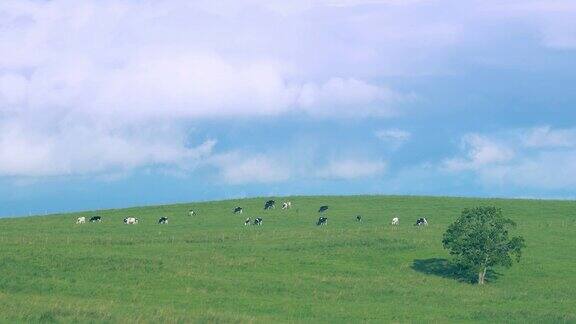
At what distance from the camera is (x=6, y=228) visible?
8981cm

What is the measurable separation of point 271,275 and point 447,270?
1357cm

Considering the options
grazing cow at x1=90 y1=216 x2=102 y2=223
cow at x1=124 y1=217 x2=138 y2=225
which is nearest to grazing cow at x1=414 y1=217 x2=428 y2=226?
cow at x1=124 y1=217 x2=138 y2=225

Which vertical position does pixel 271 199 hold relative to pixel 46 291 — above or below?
above

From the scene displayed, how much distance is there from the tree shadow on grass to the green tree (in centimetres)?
61

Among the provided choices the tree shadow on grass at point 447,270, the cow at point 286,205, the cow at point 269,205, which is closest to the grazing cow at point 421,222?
the cow at point 286,205

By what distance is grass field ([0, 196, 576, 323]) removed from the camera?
44.4 metres

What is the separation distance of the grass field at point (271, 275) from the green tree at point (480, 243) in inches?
52.4

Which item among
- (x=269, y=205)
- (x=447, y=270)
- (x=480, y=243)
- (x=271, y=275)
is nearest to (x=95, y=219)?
(x=269, y=205)

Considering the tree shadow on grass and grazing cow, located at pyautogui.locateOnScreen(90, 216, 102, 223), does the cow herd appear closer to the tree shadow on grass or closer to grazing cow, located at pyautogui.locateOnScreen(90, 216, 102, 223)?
grazing cow, located at pyautogui.locateOnScreen(90, 216, 102, 223)

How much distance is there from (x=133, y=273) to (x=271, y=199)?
2214 inches

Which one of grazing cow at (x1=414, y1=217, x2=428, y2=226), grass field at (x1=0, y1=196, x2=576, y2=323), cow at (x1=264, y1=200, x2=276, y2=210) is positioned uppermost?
cow at (x1=264, y1=200, x2=276, y2=210)

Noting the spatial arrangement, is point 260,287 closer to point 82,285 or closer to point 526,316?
point 82,285

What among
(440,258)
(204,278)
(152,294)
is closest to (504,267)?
(440,258)

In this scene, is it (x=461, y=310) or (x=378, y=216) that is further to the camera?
(x=378, y=216)
